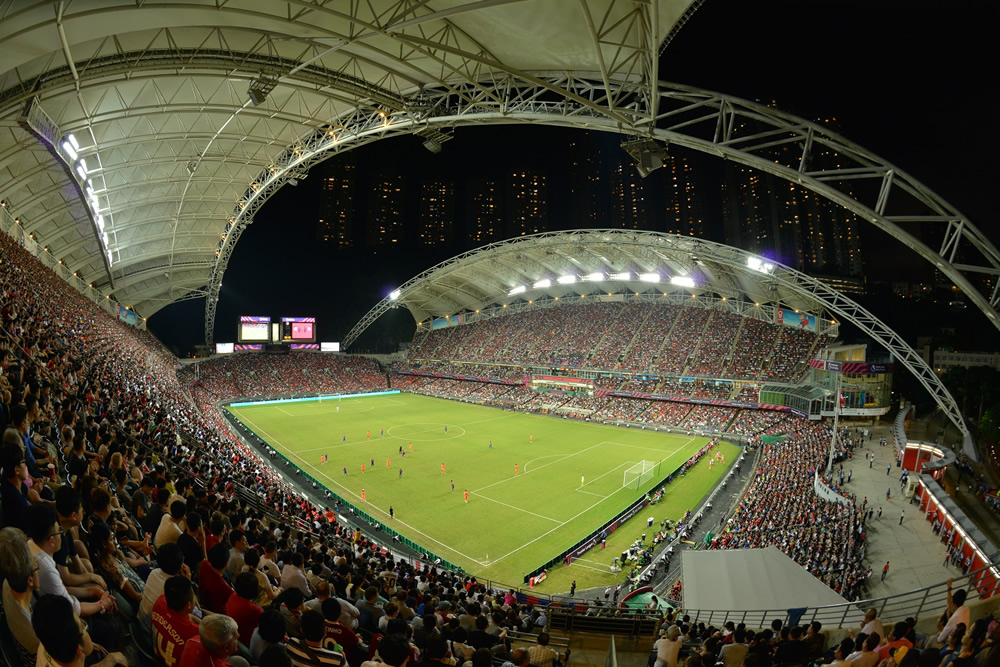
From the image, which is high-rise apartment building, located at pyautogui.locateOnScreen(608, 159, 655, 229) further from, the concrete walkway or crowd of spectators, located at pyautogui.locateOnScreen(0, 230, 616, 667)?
crowd of spectators, located at pyautogui.locateOnScreen(0, 230, 616, 667)

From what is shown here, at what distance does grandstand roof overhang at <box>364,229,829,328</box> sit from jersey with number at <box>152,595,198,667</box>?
40189 millimetres

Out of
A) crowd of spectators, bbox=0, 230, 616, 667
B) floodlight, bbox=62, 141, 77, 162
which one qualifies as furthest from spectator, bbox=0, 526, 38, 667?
floodlight, bbox=62, 141, 77, 162

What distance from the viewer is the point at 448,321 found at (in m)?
78.8

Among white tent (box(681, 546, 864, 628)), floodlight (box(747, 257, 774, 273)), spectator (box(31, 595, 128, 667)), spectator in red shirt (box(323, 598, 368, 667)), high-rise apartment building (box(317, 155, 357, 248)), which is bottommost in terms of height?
white tent (box(681, 546, 864, 628))

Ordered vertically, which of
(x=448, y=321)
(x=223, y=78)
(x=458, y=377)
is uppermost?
(x=223, y=78)

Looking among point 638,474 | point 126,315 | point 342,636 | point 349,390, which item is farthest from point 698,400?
point 126,315

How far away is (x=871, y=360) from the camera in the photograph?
4038cm

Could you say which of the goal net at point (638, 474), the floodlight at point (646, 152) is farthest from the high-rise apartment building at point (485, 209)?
the floodlight at point (646, 152)

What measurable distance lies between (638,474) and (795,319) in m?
25.7

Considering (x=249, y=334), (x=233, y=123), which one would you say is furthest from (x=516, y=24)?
(x=249, y=334)

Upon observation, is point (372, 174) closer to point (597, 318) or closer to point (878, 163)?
point (597, 318)

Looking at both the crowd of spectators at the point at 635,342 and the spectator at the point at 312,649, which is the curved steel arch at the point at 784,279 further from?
the spectator at the point at 312,649

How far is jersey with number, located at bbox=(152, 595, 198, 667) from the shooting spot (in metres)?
2.76

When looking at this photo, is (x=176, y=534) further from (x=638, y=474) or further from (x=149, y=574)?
(x=638, y=474)
